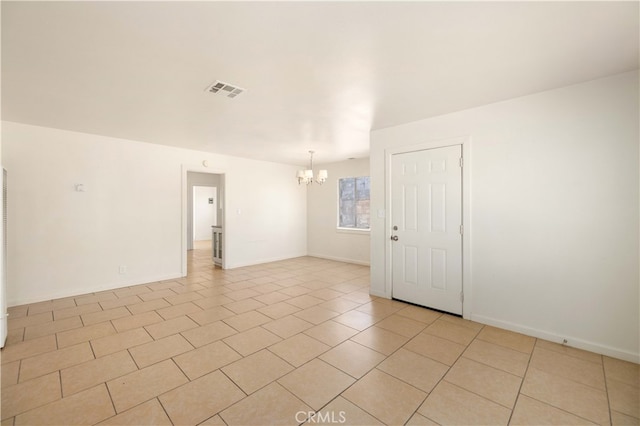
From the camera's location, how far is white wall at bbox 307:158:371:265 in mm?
6426

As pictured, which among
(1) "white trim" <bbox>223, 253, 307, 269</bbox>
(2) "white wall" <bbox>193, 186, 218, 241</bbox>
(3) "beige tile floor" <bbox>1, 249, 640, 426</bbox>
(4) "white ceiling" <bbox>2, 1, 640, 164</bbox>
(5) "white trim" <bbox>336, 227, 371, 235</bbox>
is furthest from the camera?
(2) "white wall" <bbox>193, 186, 218, 241</bbox>

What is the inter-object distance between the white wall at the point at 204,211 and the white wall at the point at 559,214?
33.1 feet

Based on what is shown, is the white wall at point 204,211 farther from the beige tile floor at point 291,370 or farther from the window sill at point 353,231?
the beige tile floor at point 291,370

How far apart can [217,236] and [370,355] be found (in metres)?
4.99

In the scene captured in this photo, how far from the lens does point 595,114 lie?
2.47 metres

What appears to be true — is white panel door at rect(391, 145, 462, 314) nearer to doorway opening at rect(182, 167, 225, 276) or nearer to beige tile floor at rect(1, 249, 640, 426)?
beige tile floor at rect(1, 249, 640, 426)

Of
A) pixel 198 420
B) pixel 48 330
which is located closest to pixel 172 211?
pixel 48 330

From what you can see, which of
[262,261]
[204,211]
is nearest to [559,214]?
[262,261]

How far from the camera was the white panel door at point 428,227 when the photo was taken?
329 centimetres

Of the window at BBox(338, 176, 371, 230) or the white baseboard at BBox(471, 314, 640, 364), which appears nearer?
the white baseboard at BBox(471, 314, 640, 364)

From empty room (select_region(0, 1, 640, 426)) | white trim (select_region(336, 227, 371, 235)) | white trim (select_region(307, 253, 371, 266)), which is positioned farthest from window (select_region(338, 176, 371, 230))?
empty room (select_region(0, 1, 640, 426))

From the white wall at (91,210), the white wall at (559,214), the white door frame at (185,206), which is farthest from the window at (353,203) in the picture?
the white wall at (559,214)

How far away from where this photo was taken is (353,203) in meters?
6.77

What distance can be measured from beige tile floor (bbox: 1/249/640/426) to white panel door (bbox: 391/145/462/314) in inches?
11.3
